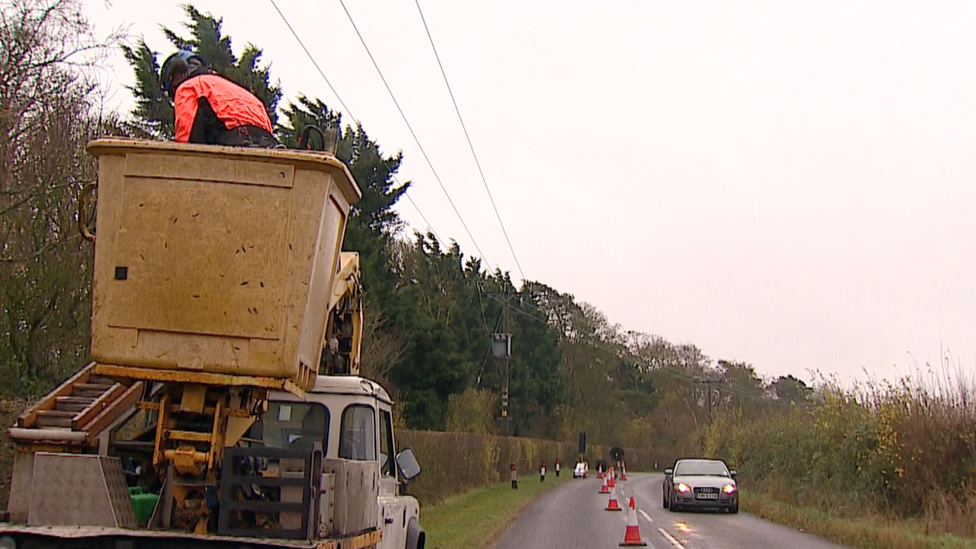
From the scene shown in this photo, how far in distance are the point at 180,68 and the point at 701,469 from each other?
2251 cm

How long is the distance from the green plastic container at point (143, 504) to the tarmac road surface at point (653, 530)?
11.3 m

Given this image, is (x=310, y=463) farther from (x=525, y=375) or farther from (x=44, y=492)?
(x=525, y=375)

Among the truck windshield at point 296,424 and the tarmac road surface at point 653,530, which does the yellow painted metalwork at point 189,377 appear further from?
the tarmac road surface at point 653,530

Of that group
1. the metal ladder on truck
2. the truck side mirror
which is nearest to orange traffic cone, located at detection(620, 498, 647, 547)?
the truck side mirror

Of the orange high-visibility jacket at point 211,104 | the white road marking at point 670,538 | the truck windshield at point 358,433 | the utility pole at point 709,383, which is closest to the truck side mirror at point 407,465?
the truck windshield at point 358,433

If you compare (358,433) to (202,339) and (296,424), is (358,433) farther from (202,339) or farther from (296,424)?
(202,339)

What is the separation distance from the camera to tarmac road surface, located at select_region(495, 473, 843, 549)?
17.3 m

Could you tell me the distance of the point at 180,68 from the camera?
23.5ft

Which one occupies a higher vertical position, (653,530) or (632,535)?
(632,535)

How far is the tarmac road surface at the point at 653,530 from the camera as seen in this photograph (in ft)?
56.8

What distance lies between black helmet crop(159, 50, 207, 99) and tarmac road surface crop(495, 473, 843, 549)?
11.7m

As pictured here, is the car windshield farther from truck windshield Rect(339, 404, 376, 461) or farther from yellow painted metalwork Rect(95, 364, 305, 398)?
yellow painted metalwork Rect(95, 364, 305, 398)

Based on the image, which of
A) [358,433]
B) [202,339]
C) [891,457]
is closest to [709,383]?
[891,457]

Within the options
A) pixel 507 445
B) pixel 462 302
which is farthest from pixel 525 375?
pixel 507 445
